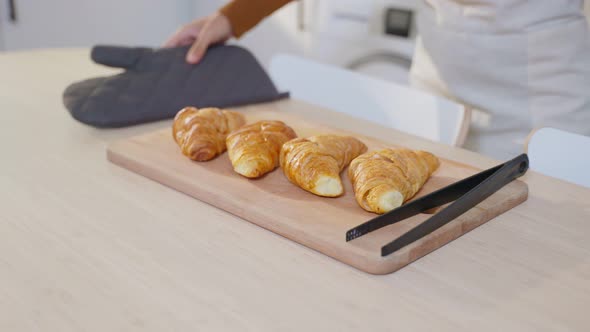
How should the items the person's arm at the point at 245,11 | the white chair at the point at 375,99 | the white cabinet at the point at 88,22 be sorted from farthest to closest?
the white cabinet at the point at 88,22
the person's arm at the point at 245,11
the white chair at the point at 375,99

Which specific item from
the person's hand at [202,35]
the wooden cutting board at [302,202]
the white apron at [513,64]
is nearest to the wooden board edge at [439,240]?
the wooden cutting board at [302,202]

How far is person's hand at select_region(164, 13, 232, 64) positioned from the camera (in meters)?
1.18

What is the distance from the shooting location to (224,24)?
1.25m

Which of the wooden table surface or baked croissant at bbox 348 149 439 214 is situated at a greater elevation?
baked croissant at bbox 348 149 439 214

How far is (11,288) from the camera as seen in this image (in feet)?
1.87

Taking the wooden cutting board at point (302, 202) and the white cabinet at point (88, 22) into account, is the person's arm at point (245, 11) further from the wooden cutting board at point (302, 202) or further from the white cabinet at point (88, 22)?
the white cabinet at point (88, 22)

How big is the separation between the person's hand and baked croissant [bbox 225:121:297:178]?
1.30 ft

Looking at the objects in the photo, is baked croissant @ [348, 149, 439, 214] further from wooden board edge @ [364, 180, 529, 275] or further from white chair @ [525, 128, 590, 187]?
white chair @ [525, 128, 590, 187]

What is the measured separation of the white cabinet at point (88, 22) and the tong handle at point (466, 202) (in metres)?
2.50

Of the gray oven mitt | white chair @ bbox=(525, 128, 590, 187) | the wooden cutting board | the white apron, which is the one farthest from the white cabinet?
white chair @ bbox=(525, 128, 590, 187)

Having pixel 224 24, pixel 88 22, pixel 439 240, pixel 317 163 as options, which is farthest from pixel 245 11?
pixel 88 22

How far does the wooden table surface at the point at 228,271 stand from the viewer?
1.75ft

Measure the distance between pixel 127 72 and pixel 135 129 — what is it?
13cm

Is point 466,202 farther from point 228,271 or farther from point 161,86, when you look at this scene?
point 161,86
